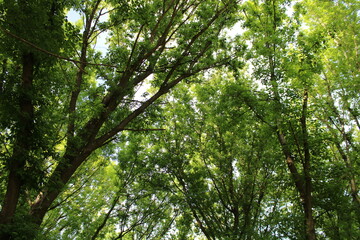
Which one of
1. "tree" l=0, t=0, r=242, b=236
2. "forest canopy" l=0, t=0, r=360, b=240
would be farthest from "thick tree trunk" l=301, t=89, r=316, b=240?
"tree" l=0, t=0, r=242, b=236

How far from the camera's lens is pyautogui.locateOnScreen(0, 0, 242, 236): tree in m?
4.50

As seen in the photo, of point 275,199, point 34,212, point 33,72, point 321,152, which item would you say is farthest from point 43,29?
point 275,199

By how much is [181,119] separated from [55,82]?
582cm

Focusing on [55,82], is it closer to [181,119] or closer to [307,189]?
[181,119]

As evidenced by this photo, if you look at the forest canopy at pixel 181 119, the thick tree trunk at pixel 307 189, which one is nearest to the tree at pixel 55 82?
the forest canopy at pixel 181 119

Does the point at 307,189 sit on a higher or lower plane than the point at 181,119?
lower

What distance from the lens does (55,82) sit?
572 cm

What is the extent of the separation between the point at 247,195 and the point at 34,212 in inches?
272

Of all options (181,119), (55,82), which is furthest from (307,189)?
(55,82)

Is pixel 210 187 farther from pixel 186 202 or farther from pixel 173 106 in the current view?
pixel 173 106

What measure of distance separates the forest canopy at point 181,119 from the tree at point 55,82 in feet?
0.10

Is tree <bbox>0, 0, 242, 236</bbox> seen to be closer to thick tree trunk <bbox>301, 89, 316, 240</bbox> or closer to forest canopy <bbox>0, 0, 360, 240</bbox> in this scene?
forest canopy <bbox>0, 0, 360, 240</bbox>

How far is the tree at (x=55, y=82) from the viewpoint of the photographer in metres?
4.50

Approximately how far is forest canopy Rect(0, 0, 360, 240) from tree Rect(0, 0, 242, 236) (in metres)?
0.03
